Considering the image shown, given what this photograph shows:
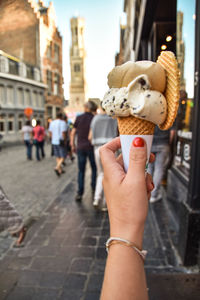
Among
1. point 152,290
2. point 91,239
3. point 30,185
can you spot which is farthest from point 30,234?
point 30,185

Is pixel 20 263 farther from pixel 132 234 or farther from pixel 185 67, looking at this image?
pixel 185 67

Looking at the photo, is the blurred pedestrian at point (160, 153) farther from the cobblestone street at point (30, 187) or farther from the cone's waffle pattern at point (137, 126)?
the cobblestone street at point (30, 187)

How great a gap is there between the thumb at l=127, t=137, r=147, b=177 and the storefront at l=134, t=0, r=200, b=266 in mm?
1614

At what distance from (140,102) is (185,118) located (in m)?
3.02

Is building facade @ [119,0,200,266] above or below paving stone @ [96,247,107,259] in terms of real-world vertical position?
above

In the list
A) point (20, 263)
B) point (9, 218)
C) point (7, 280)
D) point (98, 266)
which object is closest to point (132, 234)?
point (9, 218)

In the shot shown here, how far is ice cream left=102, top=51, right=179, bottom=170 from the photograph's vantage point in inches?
35.1

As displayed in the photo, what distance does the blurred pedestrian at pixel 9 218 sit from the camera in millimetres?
1558

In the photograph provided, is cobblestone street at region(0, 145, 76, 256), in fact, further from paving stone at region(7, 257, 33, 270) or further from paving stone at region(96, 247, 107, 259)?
paving stone at region(96, 247, 107, 259)

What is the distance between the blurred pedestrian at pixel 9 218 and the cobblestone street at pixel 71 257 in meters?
0.68

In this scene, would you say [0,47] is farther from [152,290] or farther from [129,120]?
[152,290]

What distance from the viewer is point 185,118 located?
3648mm

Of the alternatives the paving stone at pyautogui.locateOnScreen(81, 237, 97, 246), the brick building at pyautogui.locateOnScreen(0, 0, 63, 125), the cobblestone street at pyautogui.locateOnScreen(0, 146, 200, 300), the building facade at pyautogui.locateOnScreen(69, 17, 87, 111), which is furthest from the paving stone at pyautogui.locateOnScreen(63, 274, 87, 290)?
the building facade at pyautogui.locateOnScreen(69, 17, 87, 111)

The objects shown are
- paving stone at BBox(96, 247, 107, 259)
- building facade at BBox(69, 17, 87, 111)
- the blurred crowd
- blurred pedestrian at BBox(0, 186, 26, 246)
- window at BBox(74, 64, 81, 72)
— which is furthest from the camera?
window at BBox(74, 64, 81, 72)
